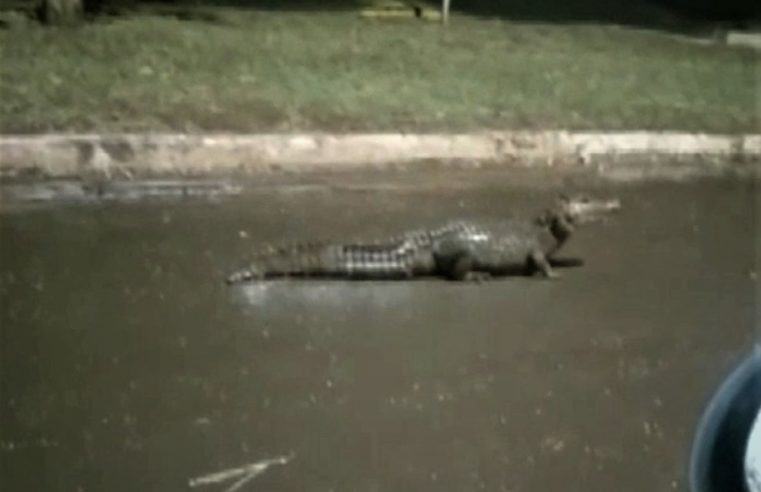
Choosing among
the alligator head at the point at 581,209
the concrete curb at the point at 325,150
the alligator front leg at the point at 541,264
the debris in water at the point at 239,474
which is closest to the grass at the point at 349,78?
the concrete curb at the point at 325,150

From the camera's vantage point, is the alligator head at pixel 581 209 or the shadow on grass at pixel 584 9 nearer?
the alligator head at pixel 581 209

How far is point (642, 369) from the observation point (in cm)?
493

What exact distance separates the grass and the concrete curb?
0.48ft

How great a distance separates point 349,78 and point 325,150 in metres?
1.24

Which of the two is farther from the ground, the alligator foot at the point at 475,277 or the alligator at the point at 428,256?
the alligator at the point at 428,256

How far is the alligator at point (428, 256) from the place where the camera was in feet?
18.4

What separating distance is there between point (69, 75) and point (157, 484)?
4450mm

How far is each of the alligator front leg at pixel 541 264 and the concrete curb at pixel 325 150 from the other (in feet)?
5.49

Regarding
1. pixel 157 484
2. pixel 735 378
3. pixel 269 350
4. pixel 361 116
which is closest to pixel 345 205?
pixel 361 116

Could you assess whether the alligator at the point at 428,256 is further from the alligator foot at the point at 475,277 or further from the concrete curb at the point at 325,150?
the concrete curb at the point at 325,150

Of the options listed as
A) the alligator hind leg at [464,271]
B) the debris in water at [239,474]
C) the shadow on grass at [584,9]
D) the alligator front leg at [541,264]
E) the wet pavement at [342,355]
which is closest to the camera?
the debris in water at [239,474]

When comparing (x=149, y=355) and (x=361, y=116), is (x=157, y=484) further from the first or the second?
(x=361, y=116)

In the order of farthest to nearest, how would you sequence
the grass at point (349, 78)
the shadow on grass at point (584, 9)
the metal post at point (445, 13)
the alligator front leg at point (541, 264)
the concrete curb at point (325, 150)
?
1. the shadow on grass at point (584, 9)
2. the metal post at point (445, 13)
3. the grass at point (349, 78)
4. the concrete curb at point (325, 150)
5. the alligator front leg at point (541, 264)

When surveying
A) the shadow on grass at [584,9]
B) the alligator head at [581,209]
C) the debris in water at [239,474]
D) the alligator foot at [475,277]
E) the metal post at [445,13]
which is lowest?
the shadow on grass at [584,9]
